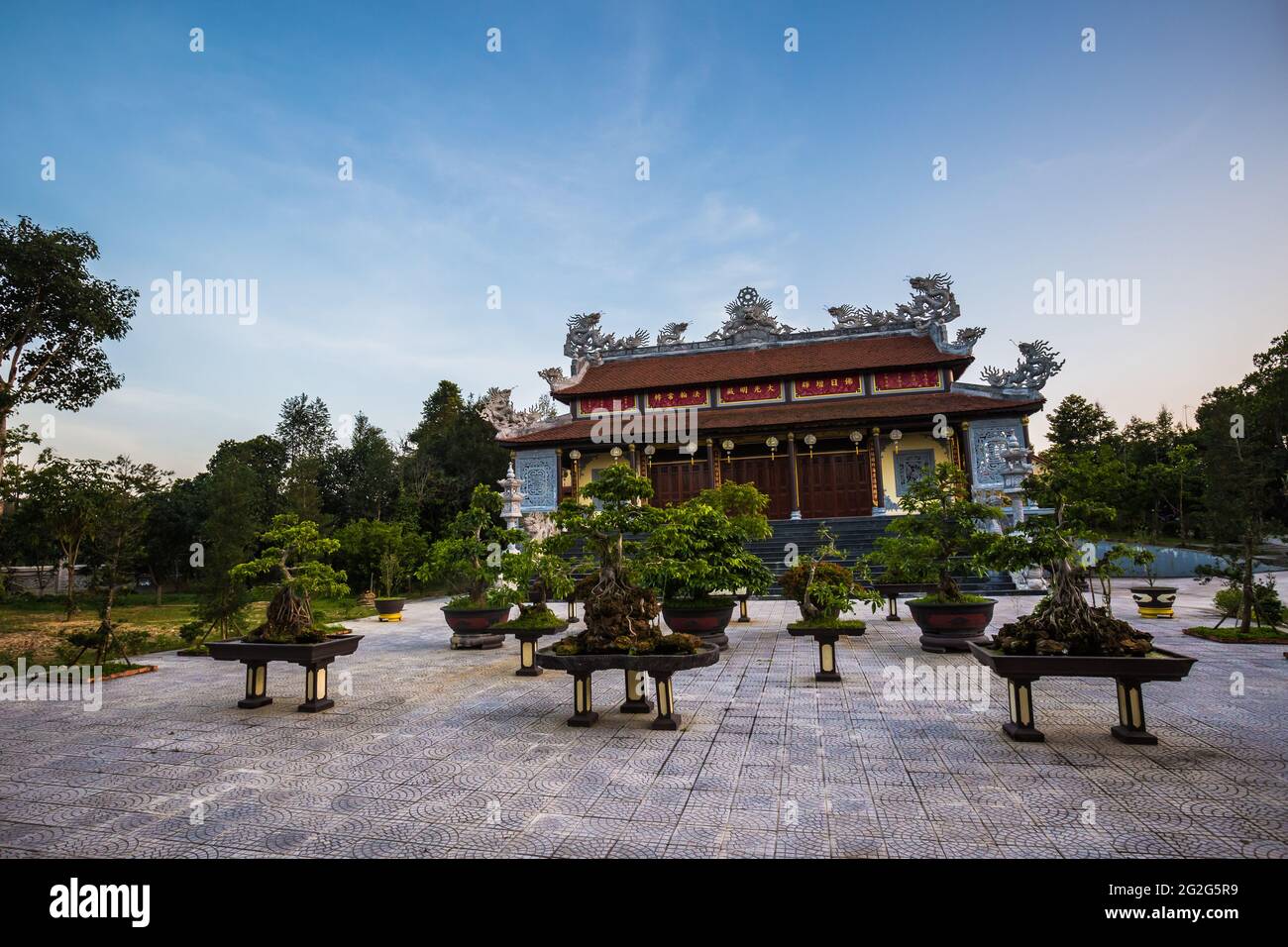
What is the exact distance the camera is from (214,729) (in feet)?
20.2

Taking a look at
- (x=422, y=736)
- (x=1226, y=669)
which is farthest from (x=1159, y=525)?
(x=422, y=736)

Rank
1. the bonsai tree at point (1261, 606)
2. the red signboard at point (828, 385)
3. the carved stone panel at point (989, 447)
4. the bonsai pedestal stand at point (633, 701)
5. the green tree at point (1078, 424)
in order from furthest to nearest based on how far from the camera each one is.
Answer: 1. the green tree at point (1078, 424)
2. the red signboard at point (828, 385)
3. the carved stone panel at point (989, 447)
4. the bonsai tree at point (1261, 606)
5. the bonsai pedestal stand at point (633, 701)

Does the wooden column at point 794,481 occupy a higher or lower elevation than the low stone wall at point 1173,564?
higher

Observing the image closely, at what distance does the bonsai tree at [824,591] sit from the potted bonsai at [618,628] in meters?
2.45

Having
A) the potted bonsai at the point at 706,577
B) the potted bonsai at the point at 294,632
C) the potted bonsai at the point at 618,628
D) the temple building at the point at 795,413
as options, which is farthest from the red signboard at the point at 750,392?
the potted bonsai at the point at 294,632

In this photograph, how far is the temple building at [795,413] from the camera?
21922 mm

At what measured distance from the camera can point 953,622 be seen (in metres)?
9.20

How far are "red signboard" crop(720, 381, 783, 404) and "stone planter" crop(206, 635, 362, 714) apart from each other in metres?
20.1

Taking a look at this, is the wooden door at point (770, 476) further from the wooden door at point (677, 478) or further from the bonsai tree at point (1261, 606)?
the bonsai tree at point (1261, 606)

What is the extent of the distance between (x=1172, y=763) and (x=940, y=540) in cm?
506

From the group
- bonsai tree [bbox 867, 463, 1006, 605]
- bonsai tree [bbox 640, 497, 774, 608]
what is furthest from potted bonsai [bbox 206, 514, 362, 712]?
bonsai tree [bbox 867, 463, 1006, 605]

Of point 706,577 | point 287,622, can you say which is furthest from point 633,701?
point 287,622

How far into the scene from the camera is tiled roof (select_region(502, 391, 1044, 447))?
21438 mm
